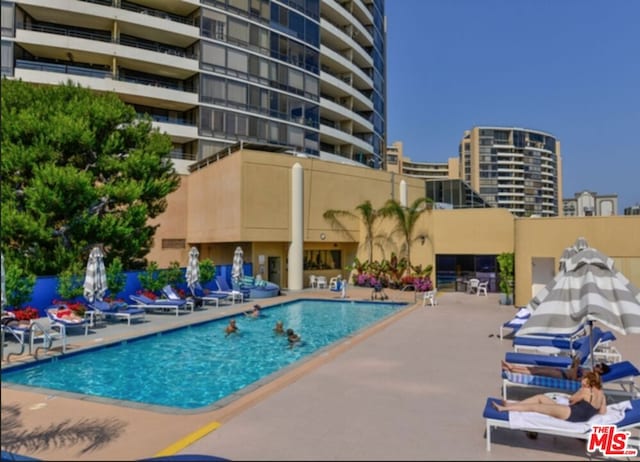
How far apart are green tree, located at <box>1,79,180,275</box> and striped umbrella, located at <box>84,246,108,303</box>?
2.73 m

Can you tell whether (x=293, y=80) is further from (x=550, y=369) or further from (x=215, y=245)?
(x=550, y=369)

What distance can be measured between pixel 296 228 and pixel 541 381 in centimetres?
2226

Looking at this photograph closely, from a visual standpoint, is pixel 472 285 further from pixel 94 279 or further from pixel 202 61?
pixel 202 61

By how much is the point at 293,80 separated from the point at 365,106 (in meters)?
13.6

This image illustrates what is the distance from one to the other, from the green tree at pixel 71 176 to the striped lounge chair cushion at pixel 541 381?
15.6m

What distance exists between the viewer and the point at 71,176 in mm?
17688

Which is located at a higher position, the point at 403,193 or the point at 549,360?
the point at 403,193

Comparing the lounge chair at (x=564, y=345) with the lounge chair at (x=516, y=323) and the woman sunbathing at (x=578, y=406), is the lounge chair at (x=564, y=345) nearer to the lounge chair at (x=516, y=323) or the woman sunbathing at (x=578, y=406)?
the lounge chair at (x=516, y=323)

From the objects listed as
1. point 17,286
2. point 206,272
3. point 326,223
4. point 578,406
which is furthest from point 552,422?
point 326,223

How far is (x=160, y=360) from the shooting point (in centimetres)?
1312

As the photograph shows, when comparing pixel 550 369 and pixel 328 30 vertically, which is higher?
pixel 328 30

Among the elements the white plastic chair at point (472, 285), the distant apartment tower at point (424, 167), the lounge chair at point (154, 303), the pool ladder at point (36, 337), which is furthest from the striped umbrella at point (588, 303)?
the distant apartment tower at point (424, 167)

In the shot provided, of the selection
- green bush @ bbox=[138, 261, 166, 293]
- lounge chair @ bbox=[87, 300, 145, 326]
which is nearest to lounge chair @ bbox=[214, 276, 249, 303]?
green bush @ bbox=[138, 261, 166, 293]

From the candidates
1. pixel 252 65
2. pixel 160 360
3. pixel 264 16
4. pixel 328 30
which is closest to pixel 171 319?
pixel 160 360
